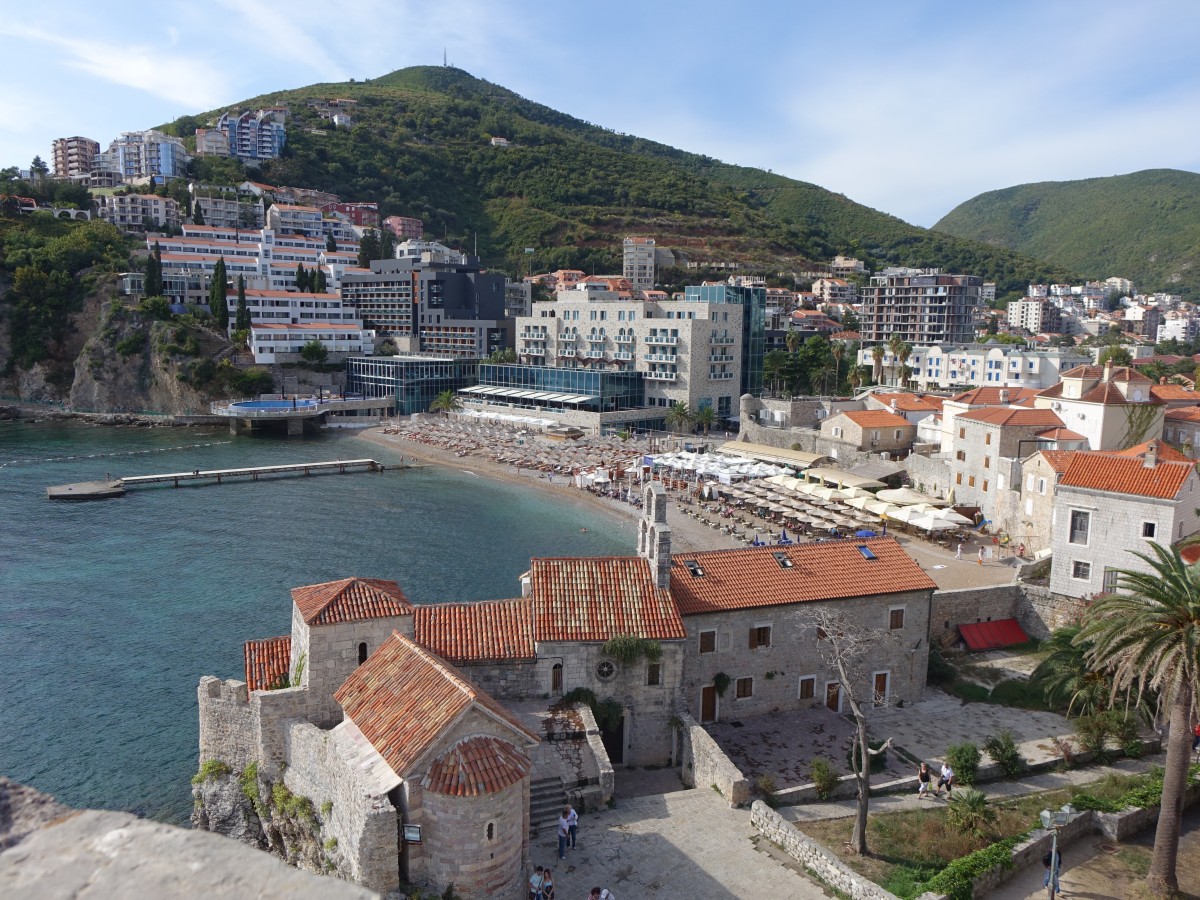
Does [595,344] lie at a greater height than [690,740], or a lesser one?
greater

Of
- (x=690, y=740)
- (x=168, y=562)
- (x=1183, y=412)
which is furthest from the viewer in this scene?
(x=1183, y=412)

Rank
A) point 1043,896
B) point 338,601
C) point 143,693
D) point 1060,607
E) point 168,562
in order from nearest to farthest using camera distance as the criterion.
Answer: point 1043,896, point 338,601, point 143,693, point 1060,607, point 168,562

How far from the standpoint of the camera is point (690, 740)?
80.9ft

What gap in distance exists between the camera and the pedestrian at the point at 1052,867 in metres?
18.6

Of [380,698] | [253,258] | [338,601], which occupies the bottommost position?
[380,698]

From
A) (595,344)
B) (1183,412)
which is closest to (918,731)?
(1183,412)

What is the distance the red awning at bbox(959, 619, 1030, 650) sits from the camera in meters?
34.7

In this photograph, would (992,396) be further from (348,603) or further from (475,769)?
(475,769)

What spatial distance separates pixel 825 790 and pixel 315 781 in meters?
13.1

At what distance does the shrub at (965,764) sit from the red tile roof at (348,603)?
619 inches

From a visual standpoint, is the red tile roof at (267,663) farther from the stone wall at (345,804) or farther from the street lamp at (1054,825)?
the street lamp at (1054,825)

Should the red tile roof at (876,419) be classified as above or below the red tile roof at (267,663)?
above

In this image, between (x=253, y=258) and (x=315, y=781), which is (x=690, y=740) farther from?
(x=253, y=258)

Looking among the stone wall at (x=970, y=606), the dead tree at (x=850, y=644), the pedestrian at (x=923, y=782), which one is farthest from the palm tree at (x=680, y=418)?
the pedestrian at (x=923, y=782)
